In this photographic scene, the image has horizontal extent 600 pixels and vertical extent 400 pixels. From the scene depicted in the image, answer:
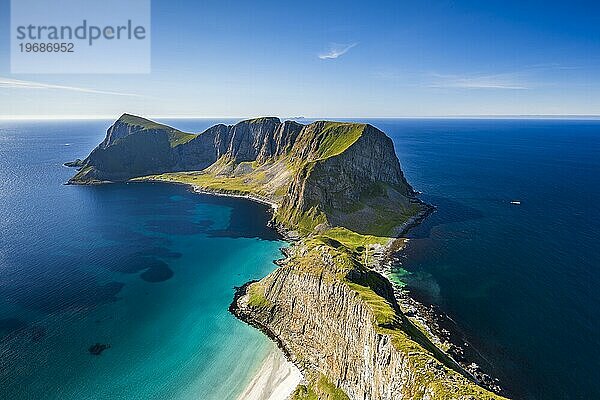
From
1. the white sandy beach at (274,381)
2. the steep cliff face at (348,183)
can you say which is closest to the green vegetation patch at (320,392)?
the white sandy beach at (274,381)

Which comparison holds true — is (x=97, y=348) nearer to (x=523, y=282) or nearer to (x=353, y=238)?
(x=353, y=238)

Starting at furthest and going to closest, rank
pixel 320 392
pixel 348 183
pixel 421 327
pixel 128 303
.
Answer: pixel 348 183 < pixel 128 303 < pixel 421 327 < pixel 320 392

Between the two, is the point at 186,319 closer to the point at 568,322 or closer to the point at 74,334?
the point at 74,334

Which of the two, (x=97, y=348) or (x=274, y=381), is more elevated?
(x=97, y=348)

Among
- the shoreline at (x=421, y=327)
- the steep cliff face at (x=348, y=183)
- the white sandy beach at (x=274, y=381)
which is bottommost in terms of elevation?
the white sandy beach at (x=274, y=381)

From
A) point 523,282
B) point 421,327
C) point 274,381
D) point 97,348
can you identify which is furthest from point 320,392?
point 523,282

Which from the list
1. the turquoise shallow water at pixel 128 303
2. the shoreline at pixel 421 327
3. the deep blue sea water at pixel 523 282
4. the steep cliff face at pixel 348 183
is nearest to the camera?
the shoreline at pixel 421 327

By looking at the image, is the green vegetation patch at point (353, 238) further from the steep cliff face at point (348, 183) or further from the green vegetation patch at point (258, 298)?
the green vegetation patch at point (258, 298)
